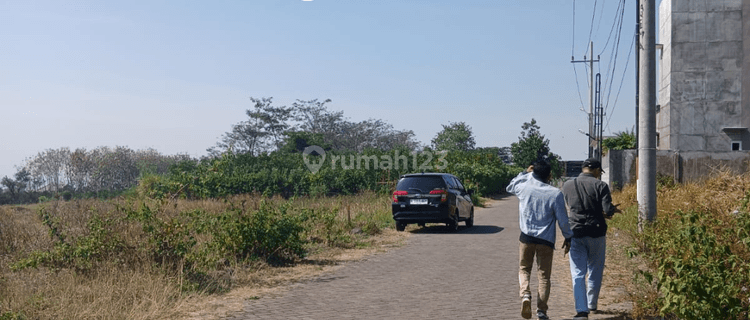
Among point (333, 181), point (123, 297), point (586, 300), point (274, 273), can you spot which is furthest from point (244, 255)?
point (333, 181)

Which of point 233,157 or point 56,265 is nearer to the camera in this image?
point 56,265

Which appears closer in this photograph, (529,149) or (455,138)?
(529,149)

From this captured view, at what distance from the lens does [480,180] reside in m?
41.4

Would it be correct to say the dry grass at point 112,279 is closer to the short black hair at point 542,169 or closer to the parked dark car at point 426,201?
the short black hair at point 542,169

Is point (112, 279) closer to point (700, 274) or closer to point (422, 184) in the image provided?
point (700, 274)

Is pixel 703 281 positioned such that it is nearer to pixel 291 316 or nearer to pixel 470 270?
pixel 291 316

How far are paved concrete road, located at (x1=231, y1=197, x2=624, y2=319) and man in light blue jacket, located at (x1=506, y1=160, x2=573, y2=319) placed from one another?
56cm

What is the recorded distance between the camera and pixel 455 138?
298ft

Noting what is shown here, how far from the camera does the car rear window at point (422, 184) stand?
60.2 feet

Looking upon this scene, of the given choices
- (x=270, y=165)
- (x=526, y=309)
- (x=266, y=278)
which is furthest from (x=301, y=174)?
(x=526, y=309)

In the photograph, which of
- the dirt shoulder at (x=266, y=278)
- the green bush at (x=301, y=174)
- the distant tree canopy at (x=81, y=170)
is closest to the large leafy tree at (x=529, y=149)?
the green bush at (x=301, y=174)

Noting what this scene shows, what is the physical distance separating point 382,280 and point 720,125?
1285 inches
